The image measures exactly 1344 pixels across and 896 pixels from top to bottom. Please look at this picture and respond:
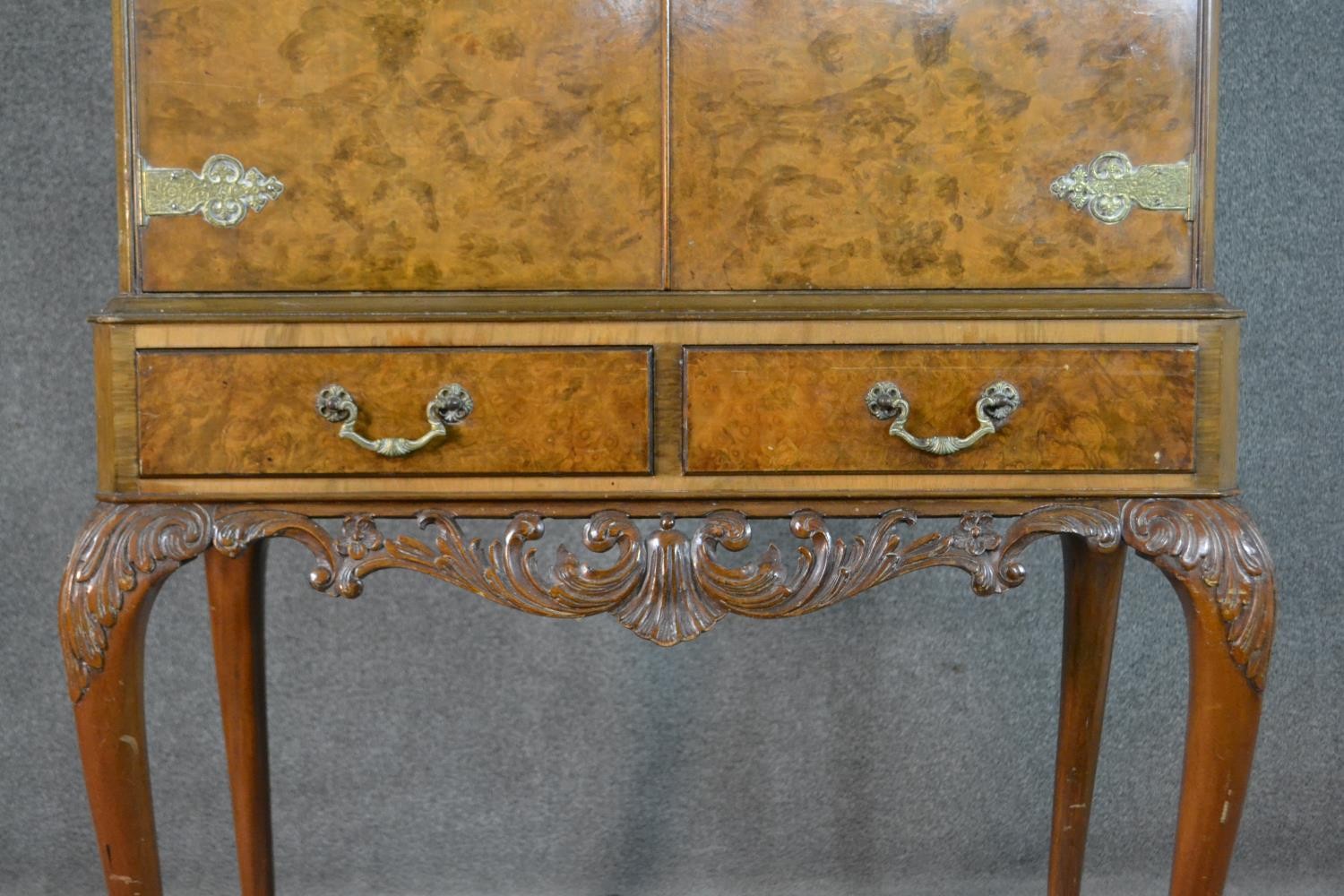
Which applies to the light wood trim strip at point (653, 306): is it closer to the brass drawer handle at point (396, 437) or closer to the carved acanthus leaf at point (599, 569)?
the brass drawer handle at point (396, 437)

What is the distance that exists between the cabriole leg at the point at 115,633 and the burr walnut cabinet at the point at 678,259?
0.04m

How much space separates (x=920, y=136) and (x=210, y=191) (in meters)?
0.58

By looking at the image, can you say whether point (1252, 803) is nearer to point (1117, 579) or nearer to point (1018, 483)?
point (1117, 579)

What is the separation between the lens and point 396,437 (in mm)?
1243

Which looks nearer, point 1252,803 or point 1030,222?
point 1030,222

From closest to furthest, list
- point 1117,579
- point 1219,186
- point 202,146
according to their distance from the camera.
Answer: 1. point 202,146
2. point 1117,579
3. point 1219,186

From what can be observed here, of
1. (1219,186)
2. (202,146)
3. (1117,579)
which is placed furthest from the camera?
(1219,186)

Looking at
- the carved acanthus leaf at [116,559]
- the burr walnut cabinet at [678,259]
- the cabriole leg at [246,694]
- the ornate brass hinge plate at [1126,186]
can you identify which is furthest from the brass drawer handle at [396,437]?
the ornate brass hinge plate at [1126,186]

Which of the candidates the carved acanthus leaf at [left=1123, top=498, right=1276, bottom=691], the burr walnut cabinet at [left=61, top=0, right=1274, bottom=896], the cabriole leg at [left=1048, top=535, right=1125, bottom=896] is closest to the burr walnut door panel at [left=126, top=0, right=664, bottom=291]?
the burr walnut cabinet at [left=61, top=0, right=1274, bottom=896]

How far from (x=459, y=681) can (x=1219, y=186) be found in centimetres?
124

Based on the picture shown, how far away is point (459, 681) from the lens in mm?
2109

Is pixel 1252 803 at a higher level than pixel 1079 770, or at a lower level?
lower

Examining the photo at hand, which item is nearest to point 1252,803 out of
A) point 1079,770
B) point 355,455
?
point 1079,770

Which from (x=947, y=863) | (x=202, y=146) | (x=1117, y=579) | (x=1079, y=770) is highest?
(x=202, y=146)
